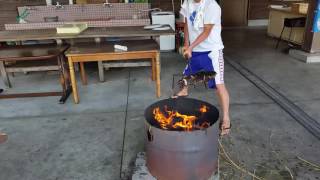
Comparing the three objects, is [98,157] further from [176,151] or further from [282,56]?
[282,56]

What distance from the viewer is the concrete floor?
2322 mm

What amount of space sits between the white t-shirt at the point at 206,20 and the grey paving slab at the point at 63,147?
119 centimetres

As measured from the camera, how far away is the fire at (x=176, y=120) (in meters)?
1.98

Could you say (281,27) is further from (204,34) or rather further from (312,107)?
(204,34)

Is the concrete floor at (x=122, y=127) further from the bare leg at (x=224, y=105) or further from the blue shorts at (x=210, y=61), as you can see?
the blue shorts at (x=210, y=61)

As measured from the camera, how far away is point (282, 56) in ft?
17.7

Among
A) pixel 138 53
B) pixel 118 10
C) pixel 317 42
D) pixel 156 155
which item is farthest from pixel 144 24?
pixel 156 155

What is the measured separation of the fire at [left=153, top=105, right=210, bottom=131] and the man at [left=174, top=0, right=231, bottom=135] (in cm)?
34

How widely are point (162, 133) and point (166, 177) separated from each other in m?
0.40

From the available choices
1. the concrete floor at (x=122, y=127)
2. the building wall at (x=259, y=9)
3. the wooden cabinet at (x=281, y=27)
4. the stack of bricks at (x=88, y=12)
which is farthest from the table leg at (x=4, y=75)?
the building wall at (x=259, y=9)

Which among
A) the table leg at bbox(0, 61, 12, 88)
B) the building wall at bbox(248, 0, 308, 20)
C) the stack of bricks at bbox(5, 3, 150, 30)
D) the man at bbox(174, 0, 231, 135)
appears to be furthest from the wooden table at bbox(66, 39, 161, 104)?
the building wall at bbox(248, 0, 308, 20)

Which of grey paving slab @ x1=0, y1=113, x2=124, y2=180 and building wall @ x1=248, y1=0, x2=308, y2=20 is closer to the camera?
grey paving slab @ x1=0, y1=113, x2=124, y2=180

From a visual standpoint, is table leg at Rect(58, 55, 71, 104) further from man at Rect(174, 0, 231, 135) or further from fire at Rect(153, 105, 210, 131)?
fire at Rect(153, 105, 210, 131)

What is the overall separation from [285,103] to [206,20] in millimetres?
1631
